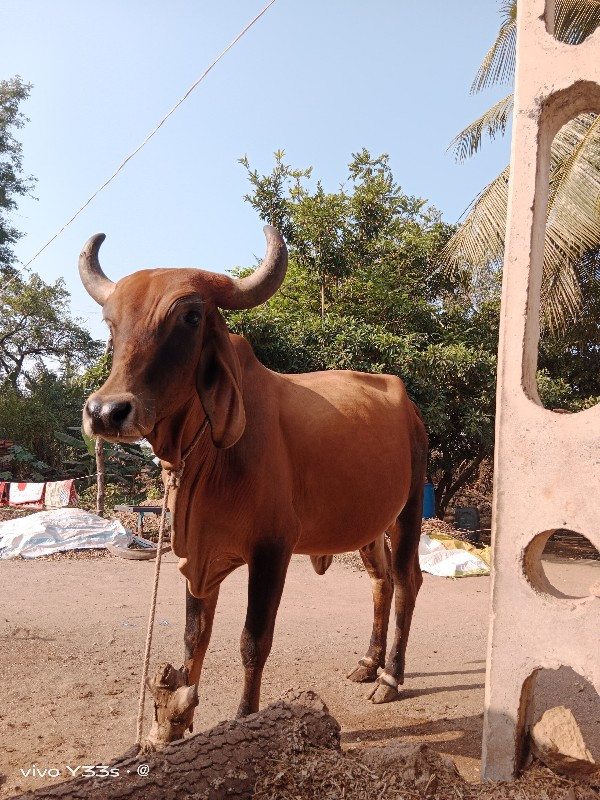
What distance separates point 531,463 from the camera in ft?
10.6

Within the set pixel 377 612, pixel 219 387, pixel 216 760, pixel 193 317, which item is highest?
pixel 193 317

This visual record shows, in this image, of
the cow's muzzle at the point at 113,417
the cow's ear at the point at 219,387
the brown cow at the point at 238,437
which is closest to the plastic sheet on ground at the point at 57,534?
the brown cow at the point at 238,437

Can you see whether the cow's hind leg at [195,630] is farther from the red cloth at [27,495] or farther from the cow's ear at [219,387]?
the red cloth at [27,495]

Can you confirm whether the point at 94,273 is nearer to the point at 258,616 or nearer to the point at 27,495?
the point at 258,616

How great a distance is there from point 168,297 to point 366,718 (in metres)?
3.06

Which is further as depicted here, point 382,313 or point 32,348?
point 32,348

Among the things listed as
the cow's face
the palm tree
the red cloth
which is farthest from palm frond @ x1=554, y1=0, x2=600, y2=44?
the red cloth

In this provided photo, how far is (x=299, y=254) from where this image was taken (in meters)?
13.4

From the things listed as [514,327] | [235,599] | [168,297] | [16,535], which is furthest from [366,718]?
[16,535]

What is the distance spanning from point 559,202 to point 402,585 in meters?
6.91

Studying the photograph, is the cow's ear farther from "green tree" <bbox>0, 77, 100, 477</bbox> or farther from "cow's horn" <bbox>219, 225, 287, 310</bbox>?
"green tree" <bbox>0, 77, 100, 477</bbox>

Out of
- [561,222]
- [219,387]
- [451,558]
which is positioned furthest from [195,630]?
[561,222]

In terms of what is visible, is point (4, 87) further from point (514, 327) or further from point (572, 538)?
point (514, 327)

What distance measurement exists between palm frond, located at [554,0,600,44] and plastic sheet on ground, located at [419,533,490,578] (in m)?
7.96
